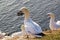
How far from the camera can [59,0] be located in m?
22.7

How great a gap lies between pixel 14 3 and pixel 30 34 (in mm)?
11377

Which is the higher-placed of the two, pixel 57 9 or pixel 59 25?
pixel 57 9

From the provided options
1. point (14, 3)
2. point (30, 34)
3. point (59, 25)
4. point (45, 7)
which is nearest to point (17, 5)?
point (14, 3)

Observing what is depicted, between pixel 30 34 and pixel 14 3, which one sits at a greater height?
pixel 14 3

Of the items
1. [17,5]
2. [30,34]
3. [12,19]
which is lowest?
[30,34]

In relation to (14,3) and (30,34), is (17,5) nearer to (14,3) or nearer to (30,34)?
(14,3)

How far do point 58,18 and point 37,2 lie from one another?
3570 mm

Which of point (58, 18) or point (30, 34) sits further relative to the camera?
point (58, 18)

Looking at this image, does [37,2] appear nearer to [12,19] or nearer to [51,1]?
[51,1]

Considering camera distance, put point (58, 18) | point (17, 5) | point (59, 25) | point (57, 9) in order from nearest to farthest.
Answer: point (59, 25) → point (58, 18) → point (57, 9) → point (17, 5)

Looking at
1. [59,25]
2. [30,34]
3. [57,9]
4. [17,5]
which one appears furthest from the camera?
[17,5]

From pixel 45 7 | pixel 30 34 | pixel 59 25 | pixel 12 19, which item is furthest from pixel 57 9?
pixel 30 34

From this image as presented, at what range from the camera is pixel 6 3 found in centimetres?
2191

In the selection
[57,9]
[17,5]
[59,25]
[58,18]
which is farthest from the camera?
[17,5]
